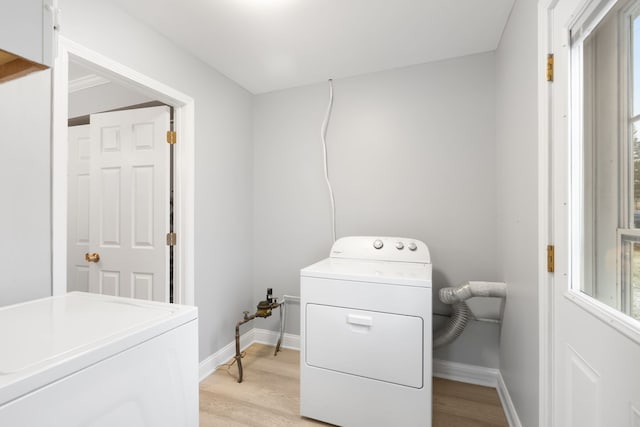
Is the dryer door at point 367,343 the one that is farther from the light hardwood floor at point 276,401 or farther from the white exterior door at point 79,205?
the white exterior door at point 79,205

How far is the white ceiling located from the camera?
1.58 m

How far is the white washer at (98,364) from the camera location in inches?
23.0

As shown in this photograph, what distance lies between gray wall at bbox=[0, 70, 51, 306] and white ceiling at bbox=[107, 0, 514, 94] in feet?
2.50

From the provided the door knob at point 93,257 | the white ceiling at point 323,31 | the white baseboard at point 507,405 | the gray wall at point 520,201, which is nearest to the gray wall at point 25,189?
the white ceiling at point 323,31

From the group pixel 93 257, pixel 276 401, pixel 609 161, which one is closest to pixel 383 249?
pixel 276 401

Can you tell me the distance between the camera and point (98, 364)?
0.68 meters

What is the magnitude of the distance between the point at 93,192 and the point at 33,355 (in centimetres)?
198

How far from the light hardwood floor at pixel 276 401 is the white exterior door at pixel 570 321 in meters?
0.71

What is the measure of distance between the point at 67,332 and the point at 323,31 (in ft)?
6.32

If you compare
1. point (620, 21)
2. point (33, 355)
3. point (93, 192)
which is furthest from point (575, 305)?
point (93, 192)

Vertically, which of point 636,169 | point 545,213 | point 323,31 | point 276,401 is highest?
point 323,31

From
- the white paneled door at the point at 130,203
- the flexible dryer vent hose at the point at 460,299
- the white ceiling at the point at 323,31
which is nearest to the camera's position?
the white ceiling at the point at 323,31

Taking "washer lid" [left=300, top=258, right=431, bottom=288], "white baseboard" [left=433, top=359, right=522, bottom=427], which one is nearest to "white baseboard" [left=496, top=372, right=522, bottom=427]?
"white baseboard" [left=433, top=359, right=522, bottom=427]

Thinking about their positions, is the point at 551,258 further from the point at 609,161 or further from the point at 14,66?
the point at 14,66
